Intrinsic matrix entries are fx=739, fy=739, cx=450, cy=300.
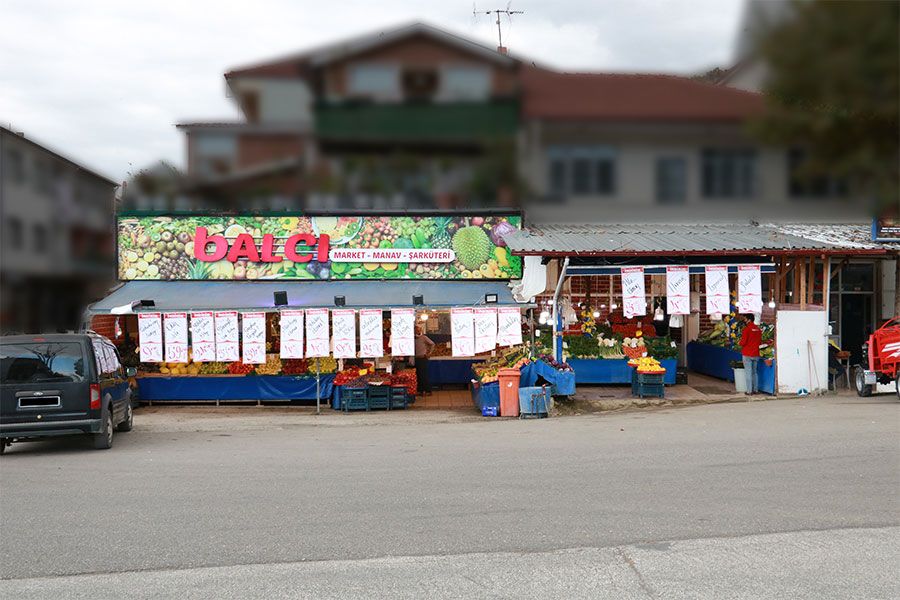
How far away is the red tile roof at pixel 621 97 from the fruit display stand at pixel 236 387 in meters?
14.8

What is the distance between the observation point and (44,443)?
38.7 ft

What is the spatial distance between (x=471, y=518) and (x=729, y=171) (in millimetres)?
5046

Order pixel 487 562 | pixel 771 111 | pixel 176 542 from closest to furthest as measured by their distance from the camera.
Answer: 1. pixel 771 111
2. pixel 487 562
3. pixel 176 542

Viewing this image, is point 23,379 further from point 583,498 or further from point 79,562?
point 583,498

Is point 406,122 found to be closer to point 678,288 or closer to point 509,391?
point 509,391

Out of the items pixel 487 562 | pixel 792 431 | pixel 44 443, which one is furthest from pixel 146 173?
pixel 44 443

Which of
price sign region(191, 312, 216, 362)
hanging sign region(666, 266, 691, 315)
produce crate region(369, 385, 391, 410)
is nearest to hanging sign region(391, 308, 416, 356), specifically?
produce crate region(369, 385, 391, 410)

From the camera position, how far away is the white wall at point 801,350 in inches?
596

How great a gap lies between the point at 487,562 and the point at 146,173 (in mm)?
3421

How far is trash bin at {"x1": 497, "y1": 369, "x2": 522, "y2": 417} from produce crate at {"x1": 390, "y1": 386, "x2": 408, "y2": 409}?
2.29 metres

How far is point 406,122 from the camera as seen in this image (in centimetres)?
168

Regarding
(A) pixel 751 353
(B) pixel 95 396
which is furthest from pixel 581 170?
(A) pixel 751 353

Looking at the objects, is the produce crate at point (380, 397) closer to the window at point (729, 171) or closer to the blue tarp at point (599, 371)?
the blue tarp at point (599, 371)

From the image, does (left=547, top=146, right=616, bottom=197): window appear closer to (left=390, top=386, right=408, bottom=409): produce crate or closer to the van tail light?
the van tail light
